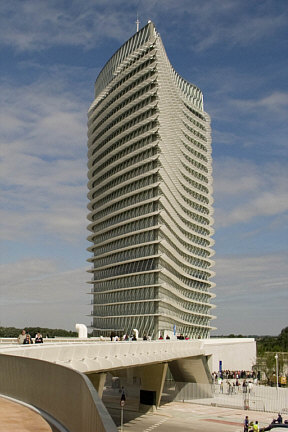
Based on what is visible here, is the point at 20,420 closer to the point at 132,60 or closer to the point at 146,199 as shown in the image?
the point at 146,199

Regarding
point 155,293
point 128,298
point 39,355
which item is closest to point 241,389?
point 155,293

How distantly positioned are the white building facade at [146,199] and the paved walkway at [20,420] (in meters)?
75.8

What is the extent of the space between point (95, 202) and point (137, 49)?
34.4m

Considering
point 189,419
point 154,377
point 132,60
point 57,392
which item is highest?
point 132,60

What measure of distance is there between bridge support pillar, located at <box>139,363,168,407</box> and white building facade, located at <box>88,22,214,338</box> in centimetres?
2943

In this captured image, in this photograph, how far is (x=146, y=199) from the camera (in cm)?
9575

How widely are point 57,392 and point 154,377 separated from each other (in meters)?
47.3

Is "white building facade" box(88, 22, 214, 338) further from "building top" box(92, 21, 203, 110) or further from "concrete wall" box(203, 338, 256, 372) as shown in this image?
"concrete wall" box(203, 338, 256, 372)

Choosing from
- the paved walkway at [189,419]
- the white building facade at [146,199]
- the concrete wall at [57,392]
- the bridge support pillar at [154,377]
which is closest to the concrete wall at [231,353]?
the paved walkway at [189,419]

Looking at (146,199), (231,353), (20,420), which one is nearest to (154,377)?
(231,353)

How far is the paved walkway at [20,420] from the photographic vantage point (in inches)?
476

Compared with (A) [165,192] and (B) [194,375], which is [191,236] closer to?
(A) [165,192]

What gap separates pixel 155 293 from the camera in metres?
92.2

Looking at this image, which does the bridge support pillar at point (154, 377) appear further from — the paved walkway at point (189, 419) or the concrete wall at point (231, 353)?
the concrete wall at point (231, 353)
